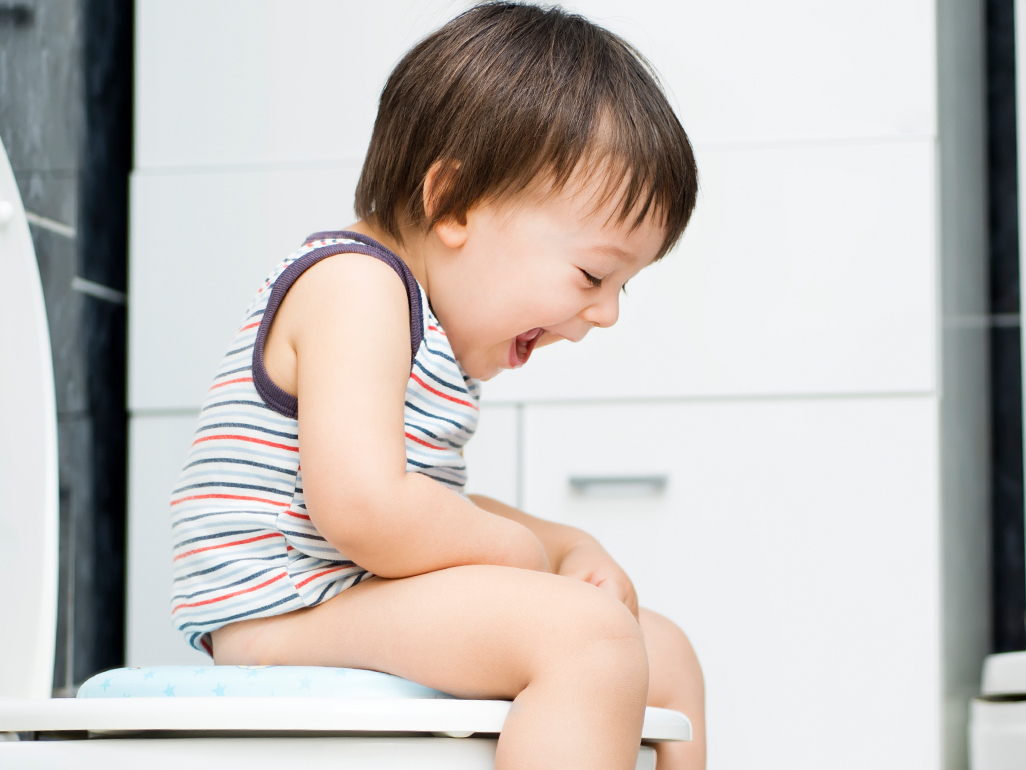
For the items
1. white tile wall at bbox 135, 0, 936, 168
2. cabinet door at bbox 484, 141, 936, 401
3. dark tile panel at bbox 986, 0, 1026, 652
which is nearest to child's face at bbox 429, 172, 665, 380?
cabinet door at bbox 484, 141, 936, 401

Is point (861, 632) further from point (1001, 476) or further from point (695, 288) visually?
point (1001, 476)

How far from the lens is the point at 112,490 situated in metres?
1.22

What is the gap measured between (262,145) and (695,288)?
543mm

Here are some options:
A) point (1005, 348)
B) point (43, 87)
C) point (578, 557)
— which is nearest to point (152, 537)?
point (43, 87)

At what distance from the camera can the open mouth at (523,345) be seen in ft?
2.60

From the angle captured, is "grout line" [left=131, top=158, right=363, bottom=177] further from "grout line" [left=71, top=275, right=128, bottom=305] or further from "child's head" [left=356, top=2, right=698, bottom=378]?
"child's head" [left=356, top=2, right=698, bottom=378]

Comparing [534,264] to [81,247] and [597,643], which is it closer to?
[597,643]

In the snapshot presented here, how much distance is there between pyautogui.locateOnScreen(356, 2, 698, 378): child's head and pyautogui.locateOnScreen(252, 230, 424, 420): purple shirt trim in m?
0.06

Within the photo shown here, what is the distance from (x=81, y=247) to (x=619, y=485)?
0.68 metres

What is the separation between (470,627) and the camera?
57 centimetres

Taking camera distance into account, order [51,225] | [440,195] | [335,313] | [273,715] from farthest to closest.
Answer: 1. [51,225]
2. [440,195]
3. [335,313]
4. [273,715]

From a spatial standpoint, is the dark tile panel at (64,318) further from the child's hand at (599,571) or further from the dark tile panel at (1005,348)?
the dark tile panel at (1005,348)

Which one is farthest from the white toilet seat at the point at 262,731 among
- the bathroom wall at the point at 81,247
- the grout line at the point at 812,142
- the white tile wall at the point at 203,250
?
the grout line at the point at 812,142

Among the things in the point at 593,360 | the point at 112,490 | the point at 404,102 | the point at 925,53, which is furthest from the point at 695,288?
the point at 112,490
